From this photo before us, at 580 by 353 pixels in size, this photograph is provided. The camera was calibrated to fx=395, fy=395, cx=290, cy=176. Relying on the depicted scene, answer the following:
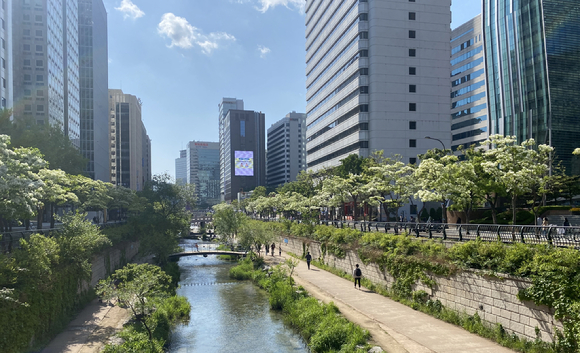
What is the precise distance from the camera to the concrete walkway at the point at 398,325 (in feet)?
62.3

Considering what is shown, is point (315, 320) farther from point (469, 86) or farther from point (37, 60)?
point (469, 86)

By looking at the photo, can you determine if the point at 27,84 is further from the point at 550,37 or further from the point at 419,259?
the point at 550,37

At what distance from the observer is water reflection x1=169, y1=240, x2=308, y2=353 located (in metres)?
24.6

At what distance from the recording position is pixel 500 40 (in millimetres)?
92125

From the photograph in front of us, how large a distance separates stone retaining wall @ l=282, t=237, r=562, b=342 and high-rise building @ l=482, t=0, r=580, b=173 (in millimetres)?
72682

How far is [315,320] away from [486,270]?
1056 centimetres

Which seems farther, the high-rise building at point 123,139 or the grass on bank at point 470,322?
the high-rise building at point 123,139

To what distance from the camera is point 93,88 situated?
121062 mm

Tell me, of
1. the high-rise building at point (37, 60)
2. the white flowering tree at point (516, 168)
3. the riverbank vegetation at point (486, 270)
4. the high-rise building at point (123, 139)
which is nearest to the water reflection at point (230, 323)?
the riverbank vegetation at point (486, 270)

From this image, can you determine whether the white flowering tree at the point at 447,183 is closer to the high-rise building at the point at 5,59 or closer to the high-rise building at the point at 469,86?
the high-rise building at the point at 5,59

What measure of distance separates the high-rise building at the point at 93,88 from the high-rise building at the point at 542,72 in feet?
365

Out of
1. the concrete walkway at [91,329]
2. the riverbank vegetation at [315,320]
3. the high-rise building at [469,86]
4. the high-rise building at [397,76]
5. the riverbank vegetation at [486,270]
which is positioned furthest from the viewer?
the high-rise building at [469,86]

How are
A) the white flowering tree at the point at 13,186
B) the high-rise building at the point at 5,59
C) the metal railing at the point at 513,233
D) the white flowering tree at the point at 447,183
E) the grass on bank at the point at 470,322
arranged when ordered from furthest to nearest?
the high-rise building at the point at 5,59
the white flowering tree at the point at 447,183
the white flowering tree at the point at 13,186
the metal railing at the point at 513,233
the grass on bank at the point at 470,322

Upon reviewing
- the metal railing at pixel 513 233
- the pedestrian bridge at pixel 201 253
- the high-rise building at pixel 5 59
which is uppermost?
the high-rise building at pixel 5 59
